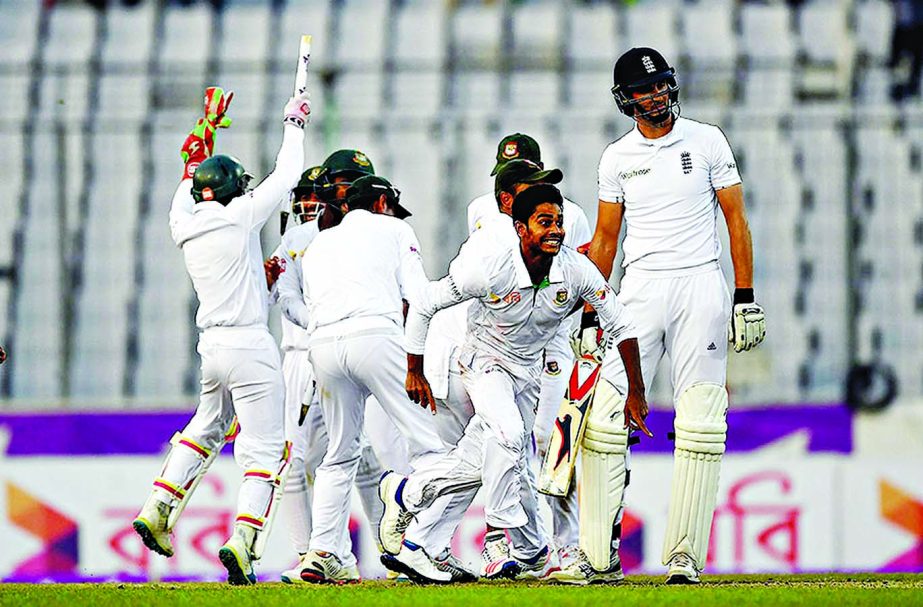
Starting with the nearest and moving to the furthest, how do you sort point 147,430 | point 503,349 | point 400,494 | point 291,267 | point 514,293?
point 514,293 < point 503,349 < point 400,494 < point 291,267 < point 147,430

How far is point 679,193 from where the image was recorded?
838 cm

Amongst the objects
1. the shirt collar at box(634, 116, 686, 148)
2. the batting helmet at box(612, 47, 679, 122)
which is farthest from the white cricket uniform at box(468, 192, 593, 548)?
the batting helmet at box(612, 47, 679, 122)

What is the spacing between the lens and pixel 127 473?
45.0ft

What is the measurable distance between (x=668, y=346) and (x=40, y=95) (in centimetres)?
1106

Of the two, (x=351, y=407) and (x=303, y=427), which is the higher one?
(x=351, y=407)

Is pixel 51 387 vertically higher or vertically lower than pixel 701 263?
lower

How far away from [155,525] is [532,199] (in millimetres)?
2685

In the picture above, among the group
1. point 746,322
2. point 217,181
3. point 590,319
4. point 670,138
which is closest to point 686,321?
point 746,322

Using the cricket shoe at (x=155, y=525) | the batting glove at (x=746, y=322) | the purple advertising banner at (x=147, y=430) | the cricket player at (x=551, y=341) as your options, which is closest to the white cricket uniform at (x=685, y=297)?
the batting glove at (x=746, y=322)

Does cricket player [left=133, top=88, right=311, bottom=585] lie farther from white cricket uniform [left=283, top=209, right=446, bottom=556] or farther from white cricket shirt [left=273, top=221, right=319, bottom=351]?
white cricket shirt [left=273, top=221, right=319, bottom=351]

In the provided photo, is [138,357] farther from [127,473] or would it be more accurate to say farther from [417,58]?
[417,58]

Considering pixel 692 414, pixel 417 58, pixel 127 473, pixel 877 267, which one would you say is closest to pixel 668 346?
pixel 692 414

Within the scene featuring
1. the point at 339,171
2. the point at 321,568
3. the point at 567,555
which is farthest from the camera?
the point at 339,171

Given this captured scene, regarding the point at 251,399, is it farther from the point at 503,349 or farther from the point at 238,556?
the point at 503,349
